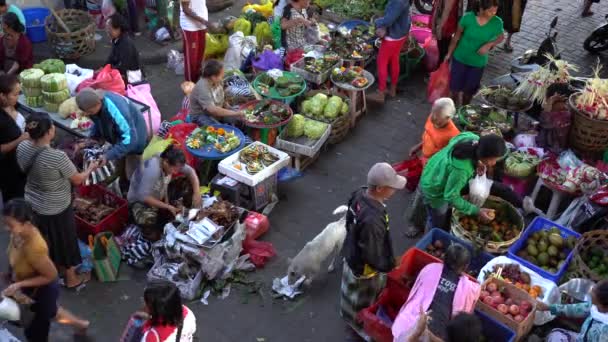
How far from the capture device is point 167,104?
29.5 ft

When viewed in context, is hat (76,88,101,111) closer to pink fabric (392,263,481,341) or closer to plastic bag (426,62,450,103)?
pink fabric (392,263,481,341)

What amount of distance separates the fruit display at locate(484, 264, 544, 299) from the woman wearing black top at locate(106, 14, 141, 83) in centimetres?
505

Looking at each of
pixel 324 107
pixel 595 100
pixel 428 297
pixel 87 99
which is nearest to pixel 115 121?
pixel 87 99

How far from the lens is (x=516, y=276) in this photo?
5.33 metres

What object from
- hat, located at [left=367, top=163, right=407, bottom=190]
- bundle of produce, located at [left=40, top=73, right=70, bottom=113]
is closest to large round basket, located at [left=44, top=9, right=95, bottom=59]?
bundle of produce, located at [left=40, top=73, right=70, bottom=113]

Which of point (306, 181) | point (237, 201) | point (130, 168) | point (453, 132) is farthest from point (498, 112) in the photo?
point (130, 168)

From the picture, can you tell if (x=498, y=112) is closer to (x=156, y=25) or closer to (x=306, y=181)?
(x=306, y=181)

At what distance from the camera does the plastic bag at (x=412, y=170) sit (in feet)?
23.8

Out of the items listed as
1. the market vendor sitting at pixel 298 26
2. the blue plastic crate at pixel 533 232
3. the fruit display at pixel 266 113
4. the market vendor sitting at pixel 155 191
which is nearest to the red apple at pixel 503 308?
the blue plastic crate at pixel 533 232

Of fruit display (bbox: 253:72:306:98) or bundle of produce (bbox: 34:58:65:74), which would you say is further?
fruit display (bbox: 253:72:306:98)

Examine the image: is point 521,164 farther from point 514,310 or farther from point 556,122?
point 514,310

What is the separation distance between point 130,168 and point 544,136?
16.0 ft

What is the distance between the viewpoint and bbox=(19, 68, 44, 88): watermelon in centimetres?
726

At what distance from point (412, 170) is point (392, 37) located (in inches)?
90.4
